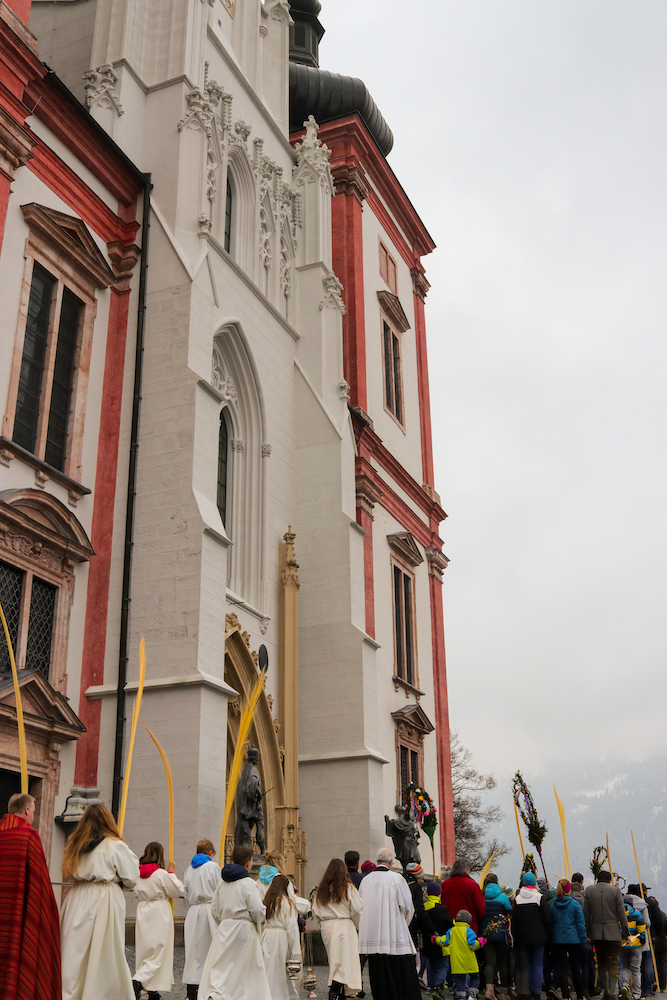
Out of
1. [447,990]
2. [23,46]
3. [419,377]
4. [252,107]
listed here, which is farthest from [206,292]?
[419,377]

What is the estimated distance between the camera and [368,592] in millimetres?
24969

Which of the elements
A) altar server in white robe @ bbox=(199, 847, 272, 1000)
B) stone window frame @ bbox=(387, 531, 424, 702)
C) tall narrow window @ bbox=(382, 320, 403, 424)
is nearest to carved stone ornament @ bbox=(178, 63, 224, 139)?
stone window frame @ bbox=(387, 531, 424, 702)

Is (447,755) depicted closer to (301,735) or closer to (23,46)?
(301,735)

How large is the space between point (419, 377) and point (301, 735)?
53.6 ft

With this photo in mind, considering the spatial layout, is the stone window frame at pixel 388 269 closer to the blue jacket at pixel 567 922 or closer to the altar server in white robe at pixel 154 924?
the blue jacket at pixel 567 922

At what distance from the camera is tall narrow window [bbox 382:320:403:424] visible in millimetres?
30734

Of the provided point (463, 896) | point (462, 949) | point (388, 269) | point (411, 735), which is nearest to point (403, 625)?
point (411, 735)

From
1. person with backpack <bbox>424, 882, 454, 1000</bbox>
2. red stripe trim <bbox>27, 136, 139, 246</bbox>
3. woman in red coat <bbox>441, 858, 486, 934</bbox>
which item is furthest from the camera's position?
red stripe trim <bbox>27, 136, 139, 246</bbox>

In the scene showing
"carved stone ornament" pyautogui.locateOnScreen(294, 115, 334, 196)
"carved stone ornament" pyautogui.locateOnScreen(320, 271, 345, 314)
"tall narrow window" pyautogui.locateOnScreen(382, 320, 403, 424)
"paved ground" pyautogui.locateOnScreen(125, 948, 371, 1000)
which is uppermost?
"carved stone ornament" pyautogui.locateOnScreen(294, 115, 334, 196)

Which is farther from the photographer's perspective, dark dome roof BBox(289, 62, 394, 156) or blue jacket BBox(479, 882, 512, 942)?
dark dome roof BBox(289, 62, 394, 156)

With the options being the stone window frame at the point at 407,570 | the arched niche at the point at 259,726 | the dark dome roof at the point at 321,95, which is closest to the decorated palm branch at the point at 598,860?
the arched niche at the point at 259,726

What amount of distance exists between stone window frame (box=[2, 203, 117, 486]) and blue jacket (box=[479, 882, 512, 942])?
8268 mm

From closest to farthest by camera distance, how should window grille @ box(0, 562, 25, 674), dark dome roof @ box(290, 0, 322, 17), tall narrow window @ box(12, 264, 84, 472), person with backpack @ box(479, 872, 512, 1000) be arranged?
person with backpack @ box(479, 872, 512, 1000) → window grille @ box(0, 562, 25, 674) → tall narrow window @ box(12, 264, 84, 472) → dark dome roof @ box(290, 0, 322, 17)

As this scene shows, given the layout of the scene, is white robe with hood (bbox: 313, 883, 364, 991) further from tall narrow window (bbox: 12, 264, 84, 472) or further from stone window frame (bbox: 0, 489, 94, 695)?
tall narrow window (bbox: 12, 264, 84, 472)
